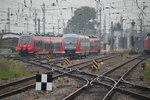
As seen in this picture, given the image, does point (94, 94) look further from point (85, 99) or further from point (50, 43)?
point (50, 43)

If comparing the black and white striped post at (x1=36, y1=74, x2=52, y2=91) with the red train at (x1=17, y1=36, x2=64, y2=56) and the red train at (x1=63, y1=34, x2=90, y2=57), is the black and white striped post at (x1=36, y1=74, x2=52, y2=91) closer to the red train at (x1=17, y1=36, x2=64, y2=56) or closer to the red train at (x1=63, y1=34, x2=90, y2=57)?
the red train at (x1=63, y1=34, x2=90, y2=57)

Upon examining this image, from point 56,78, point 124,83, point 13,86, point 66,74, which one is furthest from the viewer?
point 66,74

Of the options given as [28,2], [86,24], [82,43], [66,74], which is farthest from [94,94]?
[86,24]

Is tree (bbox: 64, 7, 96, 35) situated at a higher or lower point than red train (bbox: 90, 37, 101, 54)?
higher

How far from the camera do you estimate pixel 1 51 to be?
42938mm

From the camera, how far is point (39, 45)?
37.1 meters

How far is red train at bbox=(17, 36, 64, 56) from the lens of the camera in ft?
115

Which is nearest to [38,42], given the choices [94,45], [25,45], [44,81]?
[25,45]

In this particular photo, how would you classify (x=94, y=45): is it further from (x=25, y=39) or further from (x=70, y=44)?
(x=25, y=39)

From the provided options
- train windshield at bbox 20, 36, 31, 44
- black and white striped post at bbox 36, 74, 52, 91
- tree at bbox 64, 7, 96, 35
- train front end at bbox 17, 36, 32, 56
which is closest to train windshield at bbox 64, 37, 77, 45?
train front end at bbox 17, 36, 32, 56

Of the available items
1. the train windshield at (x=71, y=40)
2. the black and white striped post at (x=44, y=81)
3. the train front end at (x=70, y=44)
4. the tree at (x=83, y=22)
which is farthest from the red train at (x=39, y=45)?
the tree at (x=83, y=22)

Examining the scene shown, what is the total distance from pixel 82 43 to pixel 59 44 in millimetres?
7952

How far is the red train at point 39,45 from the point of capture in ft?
115

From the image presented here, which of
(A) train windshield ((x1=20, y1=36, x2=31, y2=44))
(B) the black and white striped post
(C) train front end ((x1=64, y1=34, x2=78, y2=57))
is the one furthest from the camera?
(A) train windshield ((x1=20, y1=36, x2=31, y2=44))
